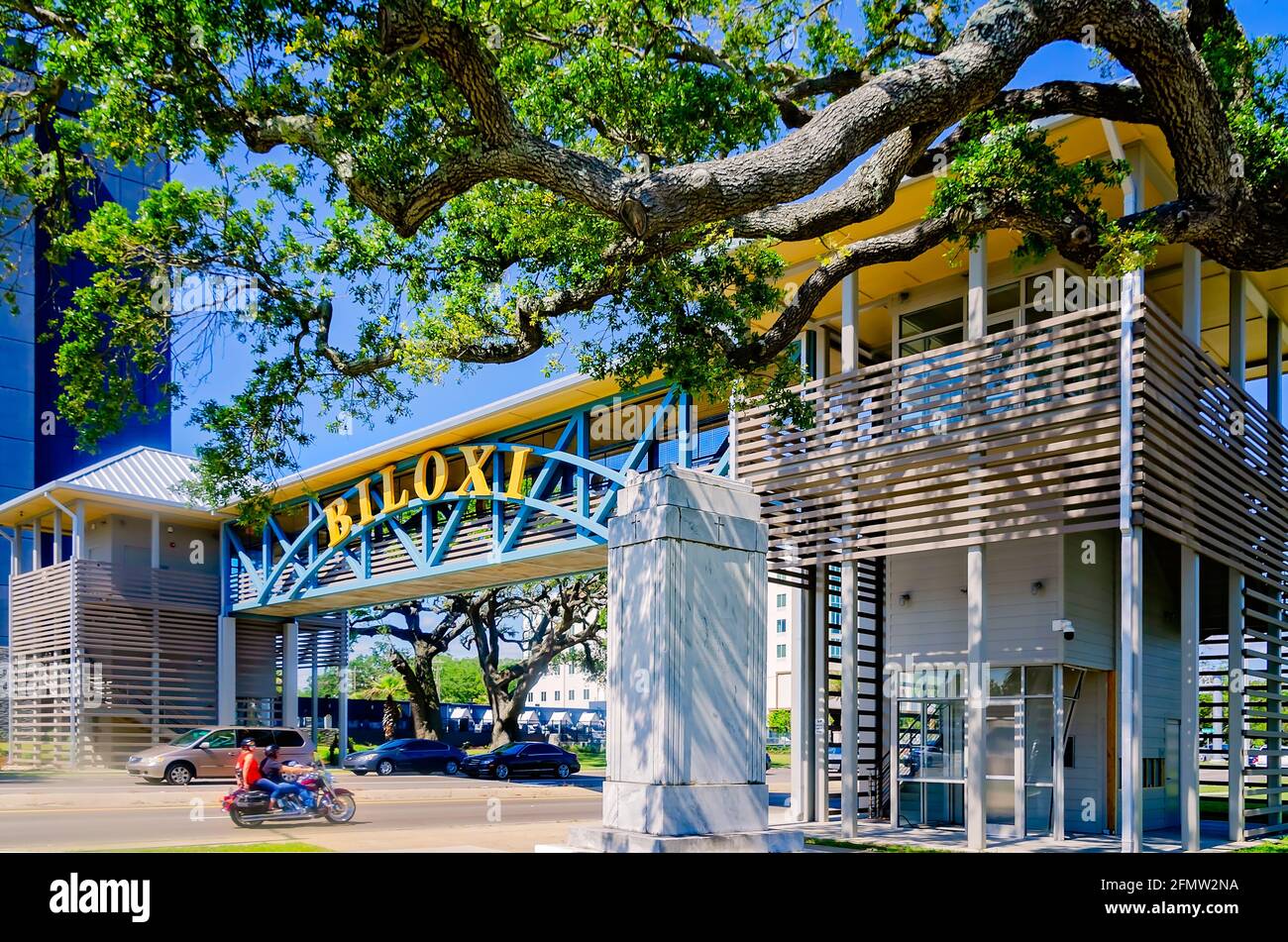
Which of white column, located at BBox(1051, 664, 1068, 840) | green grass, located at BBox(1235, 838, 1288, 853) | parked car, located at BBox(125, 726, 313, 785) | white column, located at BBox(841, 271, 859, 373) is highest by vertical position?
white column, located at BBox(841, 271, 859, 373)

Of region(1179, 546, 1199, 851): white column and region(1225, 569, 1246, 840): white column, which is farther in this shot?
region(1225, 569, 1246, 840): white column

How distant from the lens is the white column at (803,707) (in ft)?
60.4

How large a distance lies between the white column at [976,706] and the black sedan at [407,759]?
23.6 metres

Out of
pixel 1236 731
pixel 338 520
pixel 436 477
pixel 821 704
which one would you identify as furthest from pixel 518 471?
pixel 1236 731

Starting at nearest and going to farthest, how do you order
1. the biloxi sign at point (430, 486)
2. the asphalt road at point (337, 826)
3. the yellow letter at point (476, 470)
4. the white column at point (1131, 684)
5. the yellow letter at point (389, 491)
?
1. the white column at point (1131, 684)
2. the asphalt road at point (337, 826)
3. the biloxi sign at point (430, 486)
4. the yellow letter at point (476, 470)
5. the yellow letter at point (389, 491)

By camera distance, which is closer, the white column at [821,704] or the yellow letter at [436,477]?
the white column at [821,704]

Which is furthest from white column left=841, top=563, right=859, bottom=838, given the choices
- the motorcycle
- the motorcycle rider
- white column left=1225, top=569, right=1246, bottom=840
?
the motorcycle rider

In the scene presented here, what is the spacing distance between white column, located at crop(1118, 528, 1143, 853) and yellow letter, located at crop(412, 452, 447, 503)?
17250 millimetres

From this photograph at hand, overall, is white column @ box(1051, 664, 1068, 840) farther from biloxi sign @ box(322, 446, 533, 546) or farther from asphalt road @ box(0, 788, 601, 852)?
biloxi sign @ box(322, 446, 533, 546)

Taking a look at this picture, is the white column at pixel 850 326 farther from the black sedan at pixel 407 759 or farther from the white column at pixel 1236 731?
the black sedan at pixel 407 759

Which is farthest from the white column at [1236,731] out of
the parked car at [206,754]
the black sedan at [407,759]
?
the black sedan at [407,759]

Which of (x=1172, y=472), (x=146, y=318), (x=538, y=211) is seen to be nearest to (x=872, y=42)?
(x=538, y=211)

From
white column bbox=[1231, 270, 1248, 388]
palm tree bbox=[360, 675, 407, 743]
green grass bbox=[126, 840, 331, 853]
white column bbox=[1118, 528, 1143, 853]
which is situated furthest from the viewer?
palm tree bbox=[360, 675, 407, 743]

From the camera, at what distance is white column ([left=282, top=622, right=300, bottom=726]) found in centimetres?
3658
